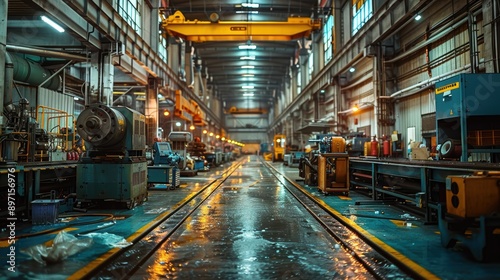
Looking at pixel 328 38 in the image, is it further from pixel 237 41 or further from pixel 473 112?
pixel 473 112

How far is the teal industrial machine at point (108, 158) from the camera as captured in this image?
292 inches

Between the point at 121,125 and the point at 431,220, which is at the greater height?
the point at 121,125

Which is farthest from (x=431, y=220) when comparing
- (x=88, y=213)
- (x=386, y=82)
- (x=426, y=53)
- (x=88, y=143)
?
(x=386, y=82)

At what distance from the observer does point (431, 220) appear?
6266 millimetres

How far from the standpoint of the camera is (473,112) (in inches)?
293

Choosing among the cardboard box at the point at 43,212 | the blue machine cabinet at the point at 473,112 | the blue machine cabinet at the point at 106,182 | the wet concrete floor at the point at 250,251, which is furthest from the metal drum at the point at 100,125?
the blue machine cabinet at the point at 473,112

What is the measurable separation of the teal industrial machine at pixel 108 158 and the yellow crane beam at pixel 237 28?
14.8m

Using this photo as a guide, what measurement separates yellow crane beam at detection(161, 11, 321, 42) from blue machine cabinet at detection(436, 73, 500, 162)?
14.5 meters

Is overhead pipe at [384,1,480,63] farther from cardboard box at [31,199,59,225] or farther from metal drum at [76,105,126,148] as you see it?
cardboard box at [31,199,59,225]

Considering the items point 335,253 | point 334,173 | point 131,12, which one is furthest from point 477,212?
point 131,12

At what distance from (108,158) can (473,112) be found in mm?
7961

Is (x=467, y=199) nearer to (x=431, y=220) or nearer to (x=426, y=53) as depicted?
(x=431, y=220)

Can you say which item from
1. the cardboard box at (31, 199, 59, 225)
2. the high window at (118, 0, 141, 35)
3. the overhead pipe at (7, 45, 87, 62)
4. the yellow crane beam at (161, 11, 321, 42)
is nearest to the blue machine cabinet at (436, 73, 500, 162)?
the cardboard box at (31, 199, 59, 225)

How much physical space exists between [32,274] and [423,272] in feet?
13.5
